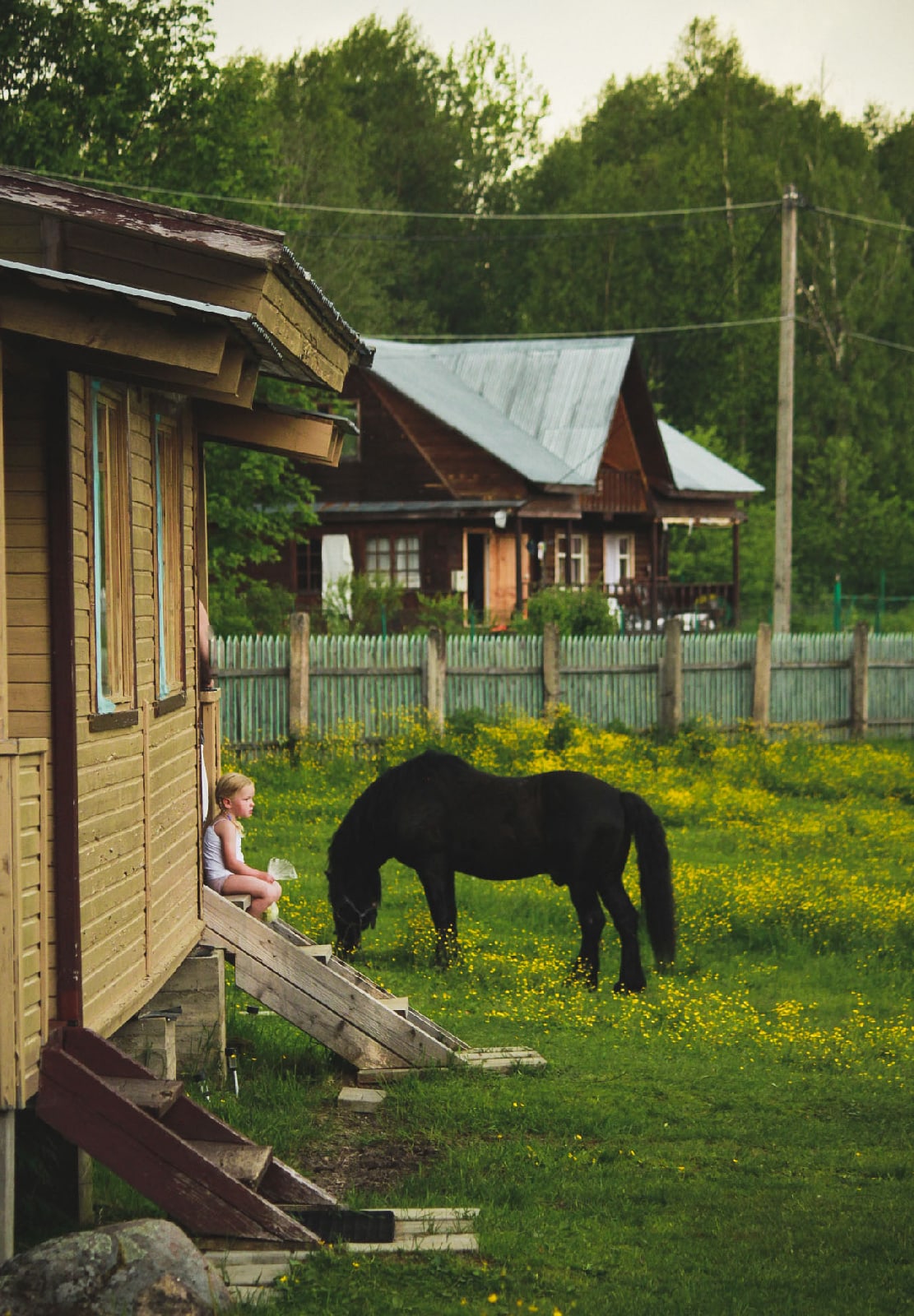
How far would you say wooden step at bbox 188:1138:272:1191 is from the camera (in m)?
6.12

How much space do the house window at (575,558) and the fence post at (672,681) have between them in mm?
17104

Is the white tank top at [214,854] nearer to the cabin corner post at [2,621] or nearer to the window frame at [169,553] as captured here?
the window frame at [169,553]

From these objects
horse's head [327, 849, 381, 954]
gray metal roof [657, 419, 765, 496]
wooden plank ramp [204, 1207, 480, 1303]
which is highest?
gray metal roof [657, 419, 765, 496]

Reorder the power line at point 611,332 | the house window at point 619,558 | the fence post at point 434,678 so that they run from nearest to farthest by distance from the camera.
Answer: the fence post at point 434,678
the house window at point 619,558
the power line at point 611,332

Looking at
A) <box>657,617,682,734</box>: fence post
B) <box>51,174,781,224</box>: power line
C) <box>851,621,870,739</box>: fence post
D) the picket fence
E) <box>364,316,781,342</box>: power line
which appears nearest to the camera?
the picket fence

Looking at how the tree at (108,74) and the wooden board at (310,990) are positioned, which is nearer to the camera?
the wooden board at (310,990)

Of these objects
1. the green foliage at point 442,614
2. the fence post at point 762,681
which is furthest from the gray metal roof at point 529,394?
the fence post at point 762,681

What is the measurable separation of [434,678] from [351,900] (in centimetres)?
970

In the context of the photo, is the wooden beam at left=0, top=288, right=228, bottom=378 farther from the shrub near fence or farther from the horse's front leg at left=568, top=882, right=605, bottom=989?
the shrub near fence

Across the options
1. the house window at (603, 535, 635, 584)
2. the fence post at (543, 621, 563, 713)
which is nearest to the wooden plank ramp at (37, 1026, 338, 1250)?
the fence post at (543, 621, 563, 713)

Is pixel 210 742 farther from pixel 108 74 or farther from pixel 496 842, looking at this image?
pixel 108 74

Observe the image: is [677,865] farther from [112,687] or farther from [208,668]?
[112,687]

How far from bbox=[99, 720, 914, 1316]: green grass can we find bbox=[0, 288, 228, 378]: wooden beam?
3.27m

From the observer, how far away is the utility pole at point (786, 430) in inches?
1120
